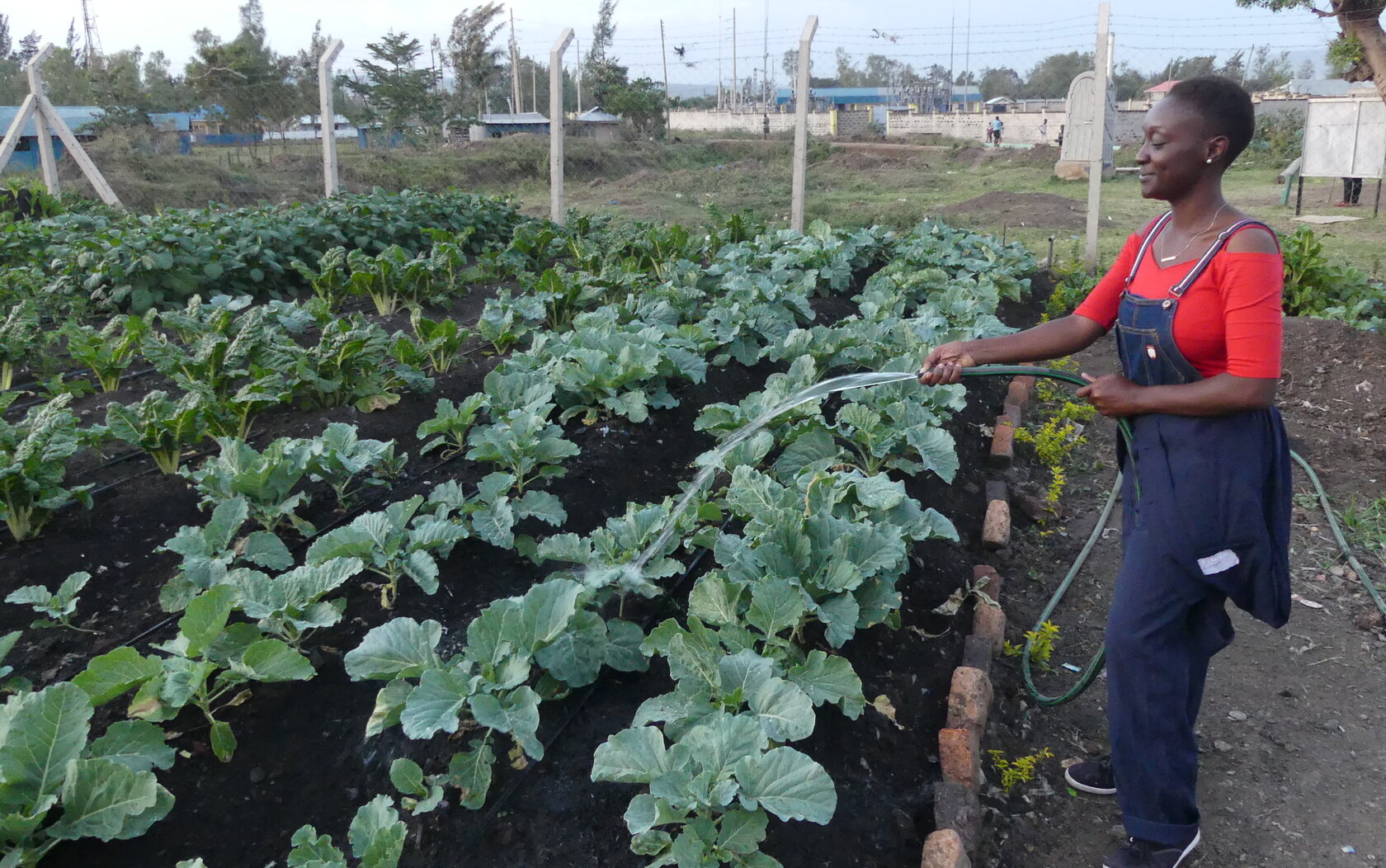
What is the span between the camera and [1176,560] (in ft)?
6.84

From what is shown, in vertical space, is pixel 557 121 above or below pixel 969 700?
above

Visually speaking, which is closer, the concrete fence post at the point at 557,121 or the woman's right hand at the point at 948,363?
the woman's right hand at the point at 948,363

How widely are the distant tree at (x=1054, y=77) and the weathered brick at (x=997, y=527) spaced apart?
6020cm

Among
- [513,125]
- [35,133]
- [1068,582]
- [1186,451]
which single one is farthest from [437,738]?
[513,125]

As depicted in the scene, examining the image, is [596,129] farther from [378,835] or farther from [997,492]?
[378,835]

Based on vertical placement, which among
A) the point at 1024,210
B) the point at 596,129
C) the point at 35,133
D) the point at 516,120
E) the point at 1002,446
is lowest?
the point at 1002,446

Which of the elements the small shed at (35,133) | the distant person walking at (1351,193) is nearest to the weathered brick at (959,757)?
the distant person walking at (1351,193)

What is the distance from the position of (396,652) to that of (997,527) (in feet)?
8.24

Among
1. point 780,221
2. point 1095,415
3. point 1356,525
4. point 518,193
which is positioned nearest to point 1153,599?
point 1356,525

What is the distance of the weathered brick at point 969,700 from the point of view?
2607 mm

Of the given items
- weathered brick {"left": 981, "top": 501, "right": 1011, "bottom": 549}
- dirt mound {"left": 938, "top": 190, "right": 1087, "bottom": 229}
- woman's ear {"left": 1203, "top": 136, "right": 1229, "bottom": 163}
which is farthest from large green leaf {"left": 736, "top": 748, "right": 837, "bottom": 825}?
dirt mound {"left": 938, "top": 190, "right": 1087, "bottom": 229}

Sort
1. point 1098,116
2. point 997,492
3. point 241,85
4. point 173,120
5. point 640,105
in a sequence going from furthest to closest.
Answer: point 640,105
point 173,120
point 241,85
point 1098,116
point 997,492

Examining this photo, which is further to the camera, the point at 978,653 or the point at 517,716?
the point at 978,653

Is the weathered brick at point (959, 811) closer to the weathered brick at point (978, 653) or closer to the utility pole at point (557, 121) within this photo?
the weathered brick at point (978, 653)
